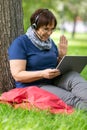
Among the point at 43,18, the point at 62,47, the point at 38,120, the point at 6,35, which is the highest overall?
the point at 43,18

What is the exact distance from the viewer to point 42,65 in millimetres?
6109

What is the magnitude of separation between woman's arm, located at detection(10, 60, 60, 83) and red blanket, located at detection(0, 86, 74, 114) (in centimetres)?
12

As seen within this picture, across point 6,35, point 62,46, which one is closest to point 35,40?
point 62,46

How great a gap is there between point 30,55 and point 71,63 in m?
0.48

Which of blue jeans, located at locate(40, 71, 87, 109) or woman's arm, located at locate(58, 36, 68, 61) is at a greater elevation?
woman's arm, located at locate(58, 36, 68, 61)

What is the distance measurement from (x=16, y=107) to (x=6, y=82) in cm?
98

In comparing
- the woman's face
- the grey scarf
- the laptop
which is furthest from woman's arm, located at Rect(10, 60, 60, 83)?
the woman's face

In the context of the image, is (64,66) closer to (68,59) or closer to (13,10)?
(68,59)

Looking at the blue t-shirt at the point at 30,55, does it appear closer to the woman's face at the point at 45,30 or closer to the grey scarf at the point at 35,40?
the grey scarf at the point at 35,40

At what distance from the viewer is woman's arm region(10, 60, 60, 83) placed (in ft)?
19.2

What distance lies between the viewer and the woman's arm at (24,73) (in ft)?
19.2

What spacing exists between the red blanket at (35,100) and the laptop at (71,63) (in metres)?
0.37

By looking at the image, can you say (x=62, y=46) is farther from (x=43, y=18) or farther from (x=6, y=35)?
(x=6, y=35)

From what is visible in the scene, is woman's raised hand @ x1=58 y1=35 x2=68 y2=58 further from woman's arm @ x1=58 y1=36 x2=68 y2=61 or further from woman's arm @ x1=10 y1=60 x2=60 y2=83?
woman's arm @ x1=10 y1=60 x2=60 y2=83
